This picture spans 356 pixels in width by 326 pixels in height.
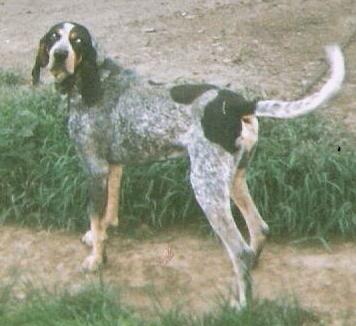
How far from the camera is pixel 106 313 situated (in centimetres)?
465

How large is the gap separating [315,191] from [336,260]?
49 cm

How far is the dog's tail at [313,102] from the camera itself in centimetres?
473

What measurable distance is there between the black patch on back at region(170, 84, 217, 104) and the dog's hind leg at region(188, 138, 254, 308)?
0.31m

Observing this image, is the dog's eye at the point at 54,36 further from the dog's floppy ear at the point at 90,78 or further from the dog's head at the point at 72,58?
the dog's floppy ear at the point at 90,78

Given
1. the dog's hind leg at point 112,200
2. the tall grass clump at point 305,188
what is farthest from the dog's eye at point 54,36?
the tall grass clump at point 305,188

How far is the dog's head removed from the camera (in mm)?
5082

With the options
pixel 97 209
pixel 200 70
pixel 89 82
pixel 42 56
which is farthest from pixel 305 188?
→ pixel 200 70

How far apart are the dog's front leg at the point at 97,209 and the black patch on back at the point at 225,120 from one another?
0.77 m

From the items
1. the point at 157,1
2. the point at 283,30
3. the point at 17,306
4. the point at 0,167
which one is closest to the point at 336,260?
the point at 17,306

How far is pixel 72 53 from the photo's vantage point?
5090mm

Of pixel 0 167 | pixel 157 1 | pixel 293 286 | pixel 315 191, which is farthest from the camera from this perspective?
pixel 157 1

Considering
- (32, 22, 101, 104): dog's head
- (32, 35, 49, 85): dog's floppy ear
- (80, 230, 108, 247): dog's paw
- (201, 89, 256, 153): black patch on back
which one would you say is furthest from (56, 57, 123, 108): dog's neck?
(80, 230, 108, 247): dog's paw

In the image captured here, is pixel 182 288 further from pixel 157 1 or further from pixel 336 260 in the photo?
pixel 157 1

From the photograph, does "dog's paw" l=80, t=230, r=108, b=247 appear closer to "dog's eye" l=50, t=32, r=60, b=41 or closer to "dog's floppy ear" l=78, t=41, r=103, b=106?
"dog's floppy ear" l=78, t=41, r=103, b=106
